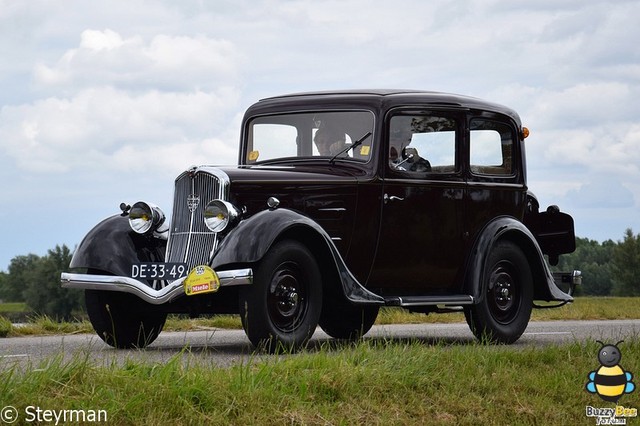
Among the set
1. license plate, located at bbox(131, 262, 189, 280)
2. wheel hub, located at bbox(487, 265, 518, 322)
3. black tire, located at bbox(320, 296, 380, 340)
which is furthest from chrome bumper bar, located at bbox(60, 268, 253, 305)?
wheel hub, located at bbox(487, 265, 518, 322)

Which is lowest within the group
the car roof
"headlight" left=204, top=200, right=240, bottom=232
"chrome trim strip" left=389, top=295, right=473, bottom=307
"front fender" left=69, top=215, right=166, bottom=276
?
"chrome trim strip" left=389, top=295, right=473, bottom=307

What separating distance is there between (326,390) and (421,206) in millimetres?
4178

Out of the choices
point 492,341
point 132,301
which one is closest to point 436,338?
point 492,341

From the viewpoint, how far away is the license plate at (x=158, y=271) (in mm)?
8984

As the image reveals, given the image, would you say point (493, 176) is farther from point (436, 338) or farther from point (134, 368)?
point (134, 368)

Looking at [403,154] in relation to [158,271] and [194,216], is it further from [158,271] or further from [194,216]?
[158,271]

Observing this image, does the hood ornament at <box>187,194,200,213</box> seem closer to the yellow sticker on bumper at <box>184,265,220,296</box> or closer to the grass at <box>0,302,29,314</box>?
the yellow sticker on bumper at <box>184,265,220,296</box>

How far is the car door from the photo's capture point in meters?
10.1

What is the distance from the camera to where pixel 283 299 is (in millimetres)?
8789

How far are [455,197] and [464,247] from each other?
0.52 m

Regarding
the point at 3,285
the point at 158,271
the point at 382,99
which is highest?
Answer: the point at 382,99

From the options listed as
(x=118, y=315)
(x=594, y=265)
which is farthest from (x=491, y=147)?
(x=594, y=265)

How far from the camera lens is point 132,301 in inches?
386

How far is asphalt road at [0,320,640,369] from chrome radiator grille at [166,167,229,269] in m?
0.78
